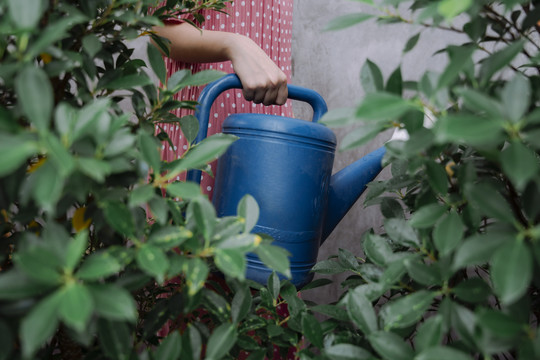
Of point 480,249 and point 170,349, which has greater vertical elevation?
point 480,249

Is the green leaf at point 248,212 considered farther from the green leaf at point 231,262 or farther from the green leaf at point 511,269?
the green leaf at point 511,269

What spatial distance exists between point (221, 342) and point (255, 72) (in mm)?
525

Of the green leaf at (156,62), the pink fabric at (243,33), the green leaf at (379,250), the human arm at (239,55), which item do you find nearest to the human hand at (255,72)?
the human arm at (239,55)

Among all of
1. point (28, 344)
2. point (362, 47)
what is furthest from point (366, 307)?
Answer: point (362, 47)

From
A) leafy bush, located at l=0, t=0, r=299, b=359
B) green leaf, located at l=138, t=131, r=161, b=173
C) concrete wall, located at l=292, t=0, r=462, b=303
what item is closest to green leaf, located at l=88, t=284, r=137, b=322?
leafy bush, located at l=0, t=0, r=299, b=359

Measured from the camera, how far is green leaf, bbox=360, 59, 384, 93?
0.38 meters

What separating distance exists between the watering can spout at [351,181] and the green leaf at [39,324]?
66 centimetres

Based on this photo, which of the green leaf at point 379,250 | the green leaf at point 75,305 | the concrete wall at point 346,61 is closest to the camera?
the green leaf at point 75,305

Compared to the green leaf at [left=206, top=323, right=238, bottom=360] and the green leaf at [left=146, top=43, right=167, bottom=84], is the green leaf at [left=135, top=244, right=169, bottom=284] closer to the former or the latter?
the green leaf at [left=206, top=323, right=238, bottom=360]

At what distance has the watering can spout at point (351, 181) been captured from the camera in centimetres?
82

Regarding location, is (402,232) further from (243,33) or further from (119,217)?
(243,33)

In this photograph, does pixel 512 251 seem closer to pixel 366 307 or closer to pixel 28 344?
pixel 366 307

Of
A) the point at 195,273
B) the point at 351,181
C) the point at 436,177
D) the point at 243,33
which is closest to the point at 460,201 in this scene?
the point at 436,177

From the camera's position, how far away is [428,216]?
0.33 meters
